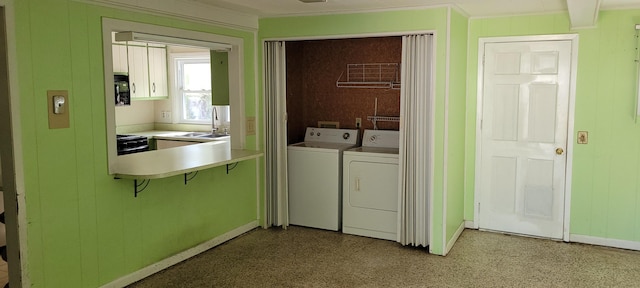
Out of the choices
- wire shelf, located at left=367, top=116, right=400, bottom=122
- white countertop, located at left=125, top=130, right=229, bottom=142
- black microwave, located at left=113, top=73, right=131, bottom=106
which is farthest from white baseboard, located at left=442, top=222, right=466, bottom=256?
black microwave, located at left=113, top=73, right=131, bottom=106

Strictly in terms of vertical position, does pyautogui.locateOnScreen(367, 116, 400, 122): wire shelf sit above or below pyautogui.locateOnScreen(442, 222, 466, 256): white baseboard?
above

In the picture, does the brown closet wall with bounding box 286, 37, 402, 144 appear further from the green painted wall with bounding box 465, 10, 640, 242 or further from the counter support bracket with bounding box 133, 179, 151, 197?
the counter support bracket with bounding box 133, 179, 151, 197

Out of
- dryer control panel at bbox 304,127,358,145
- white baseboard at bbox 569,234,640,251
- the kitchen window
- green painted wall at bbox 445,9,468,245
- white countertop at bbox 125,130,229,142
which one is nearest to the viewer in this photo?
green painted wall at bbox 445,9,468,245

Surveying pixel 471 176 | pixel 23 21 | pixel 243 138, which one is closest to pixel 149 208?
pixel 243 138

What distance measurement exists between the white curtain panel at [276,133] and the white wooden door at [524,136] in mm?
1903

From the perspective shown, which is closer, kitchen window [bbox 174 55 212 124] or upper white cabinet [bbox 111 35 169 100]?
upper white cabinet [bbox 111 35 169 100]

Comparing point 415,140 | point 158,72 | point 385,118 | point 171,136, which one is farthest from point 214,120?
point 415,140

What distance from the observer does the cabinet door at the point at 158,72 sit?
642 centimetres

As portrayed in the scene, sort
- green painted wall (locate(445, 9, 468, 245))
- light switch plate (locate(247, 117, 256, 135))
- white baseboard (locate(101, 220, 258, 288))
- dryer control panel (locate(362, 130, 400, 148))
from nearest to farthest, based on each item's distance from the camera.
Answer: white baseboard (locate(101, 220, 258, 288)), green painted wall (locate(445, 9, 468, 245)), light switch plate (locate(247, 117, 256, 135)), dryer control panel (locate(362, 130, 400, 148))

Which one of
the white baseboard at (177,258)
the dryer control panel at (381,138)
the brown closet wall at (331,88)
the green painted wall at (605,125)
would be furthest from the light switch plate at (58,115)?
the green painted wall at (605,125)

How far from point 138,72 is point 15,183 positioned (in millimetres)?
3501

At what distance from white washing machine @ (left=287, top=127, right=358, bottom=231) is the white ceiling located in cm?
132

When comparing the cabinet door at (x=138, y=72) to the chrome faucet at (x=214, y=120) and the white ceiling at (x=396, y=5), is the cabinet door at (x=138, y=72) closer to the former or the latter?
the chrome faucet at (x=214, y=120)

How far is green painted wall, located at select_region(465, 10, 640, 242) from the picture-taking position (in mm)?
4379
